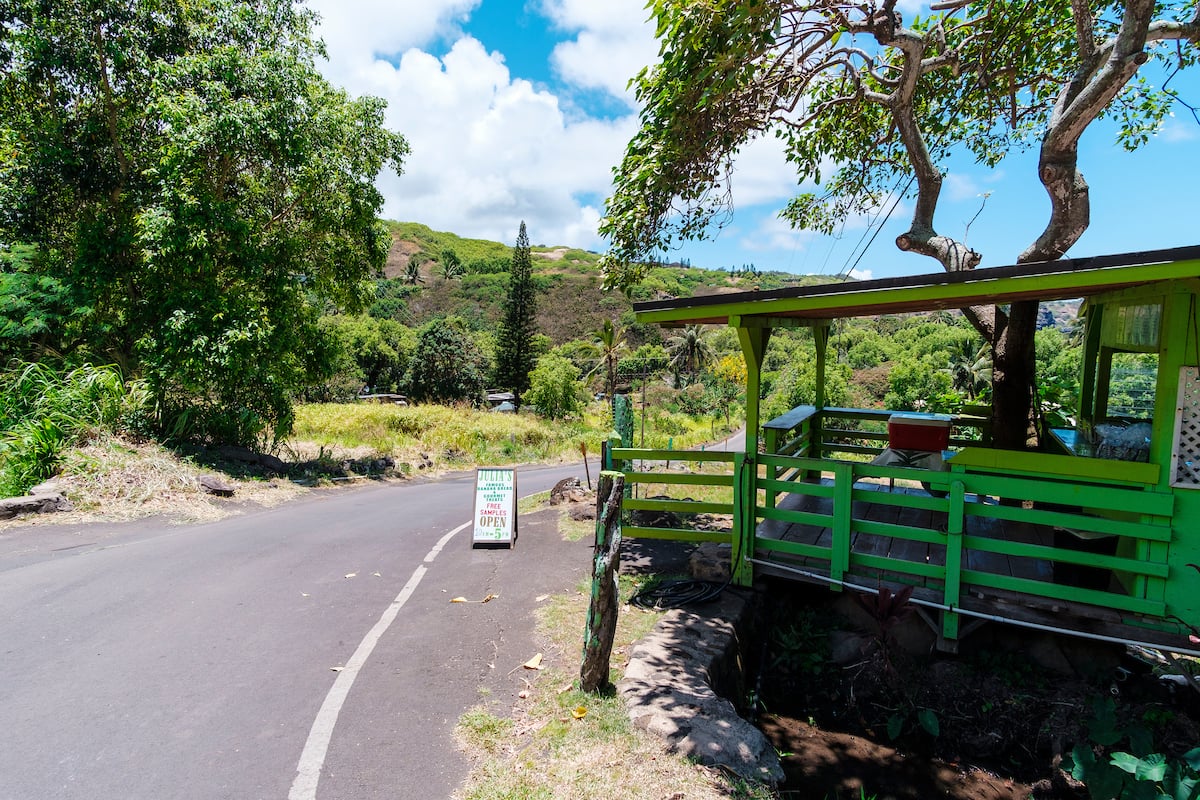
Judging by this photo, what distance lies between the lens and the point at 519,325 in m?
50.9

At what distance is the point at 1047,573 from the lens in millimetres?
5512

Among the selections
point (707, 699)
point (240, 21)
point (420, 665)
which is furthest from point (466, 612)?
point (240, 21)

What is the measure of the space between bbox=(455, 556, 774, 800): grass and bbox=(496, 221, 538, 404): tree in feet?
154

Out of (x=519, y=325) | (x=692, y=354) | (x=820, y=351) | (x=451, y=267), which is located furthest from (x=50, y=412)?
(x=451, y=267)

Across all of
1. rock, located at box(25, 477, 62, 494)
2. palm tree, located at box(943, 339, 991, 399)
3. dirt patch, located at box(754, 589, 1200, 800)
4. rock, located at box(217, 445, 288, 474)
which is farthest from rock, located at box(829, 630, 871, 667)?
palm tree, located at box(943, 339, 991, 399)

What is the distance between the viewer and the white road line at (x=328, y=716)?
141 inches

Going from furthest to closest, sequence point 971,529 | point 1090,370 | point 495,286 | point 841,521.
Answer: point 495,286
point 1090,370
point 971,529
point 841,521

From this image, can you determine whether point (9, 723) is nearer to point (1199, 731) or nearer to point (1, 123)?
point (1199, 731)

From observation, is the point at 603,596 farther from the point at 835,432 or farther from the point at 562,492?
the point at 562,492

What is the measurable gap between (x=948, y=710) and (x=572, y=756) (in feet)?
10.4

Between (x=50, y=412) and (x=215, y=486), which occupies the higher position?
(x=50, y=412)

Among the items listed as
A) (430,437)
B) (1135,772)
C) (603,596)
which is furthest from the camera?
(430,437)

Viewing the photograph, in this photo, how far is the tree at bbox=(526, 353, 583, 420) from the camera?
40.4m

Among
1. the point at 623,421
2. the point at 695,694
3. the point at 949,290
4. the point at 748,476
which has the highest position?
the point at 949,290
